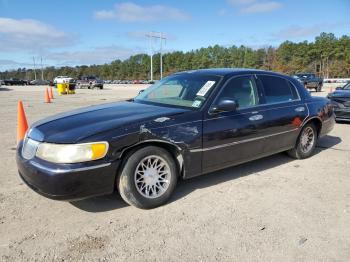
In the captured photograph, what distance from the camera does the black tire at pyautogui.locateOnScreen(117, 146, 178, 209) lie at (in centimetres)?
366

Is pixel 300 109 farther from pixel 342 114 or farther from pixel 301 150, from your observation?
pixel 342 114

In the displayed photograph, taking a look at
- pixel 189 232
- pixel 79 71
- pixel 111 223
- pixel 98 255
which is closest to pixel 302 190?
pixel 189 232

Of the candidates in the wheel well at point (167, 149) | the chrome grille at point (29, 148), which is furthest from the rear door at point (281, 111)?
the chrome grille at point (29, 148)

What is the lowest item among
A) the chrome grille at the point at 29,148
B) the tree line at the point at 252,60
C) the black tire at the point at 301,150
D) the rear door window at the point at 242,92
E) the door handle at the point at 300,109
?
the black tire at the point at 301,150

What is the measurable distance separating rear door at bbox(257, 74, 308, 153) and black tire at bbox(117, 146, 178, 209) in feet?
5.98

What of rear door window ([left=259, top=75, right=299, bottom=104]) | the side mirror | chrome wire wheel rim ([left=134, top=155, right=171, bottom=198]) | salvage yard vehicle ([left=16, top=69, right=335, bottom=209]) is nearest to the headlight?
salvage yard vehicle ([left=16, top=69, right=335, bottom=209])

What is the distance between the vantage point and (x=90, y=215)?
3.74 m

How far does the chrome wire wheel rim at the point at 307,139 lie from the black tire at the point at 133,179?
2.96 meters

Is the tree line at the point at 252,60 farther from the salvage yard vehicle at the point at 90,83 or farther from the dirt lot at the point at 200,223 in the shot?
the dirt lot at the point at 200,223

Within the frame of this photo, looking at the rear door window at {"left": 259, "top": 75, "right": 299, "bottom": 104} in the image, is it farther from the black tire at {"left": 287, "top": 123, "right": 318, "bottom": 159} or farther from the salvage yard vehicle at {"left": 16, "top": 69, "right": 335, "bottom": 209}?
the black tire at {"left": 287, "top": 123, "right": 318, "bottom": 159}

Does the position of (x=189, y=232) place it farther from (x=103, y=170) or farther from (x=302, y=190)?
(x=302, y=190)

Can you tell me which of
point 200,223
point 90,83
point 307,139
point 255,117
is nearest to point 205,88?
point 255,117

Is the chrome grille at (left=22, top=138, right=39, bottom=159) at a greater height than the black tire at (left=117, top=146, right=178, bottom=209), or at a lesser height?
greater

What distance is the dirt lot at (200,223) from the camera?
9.85 ft
